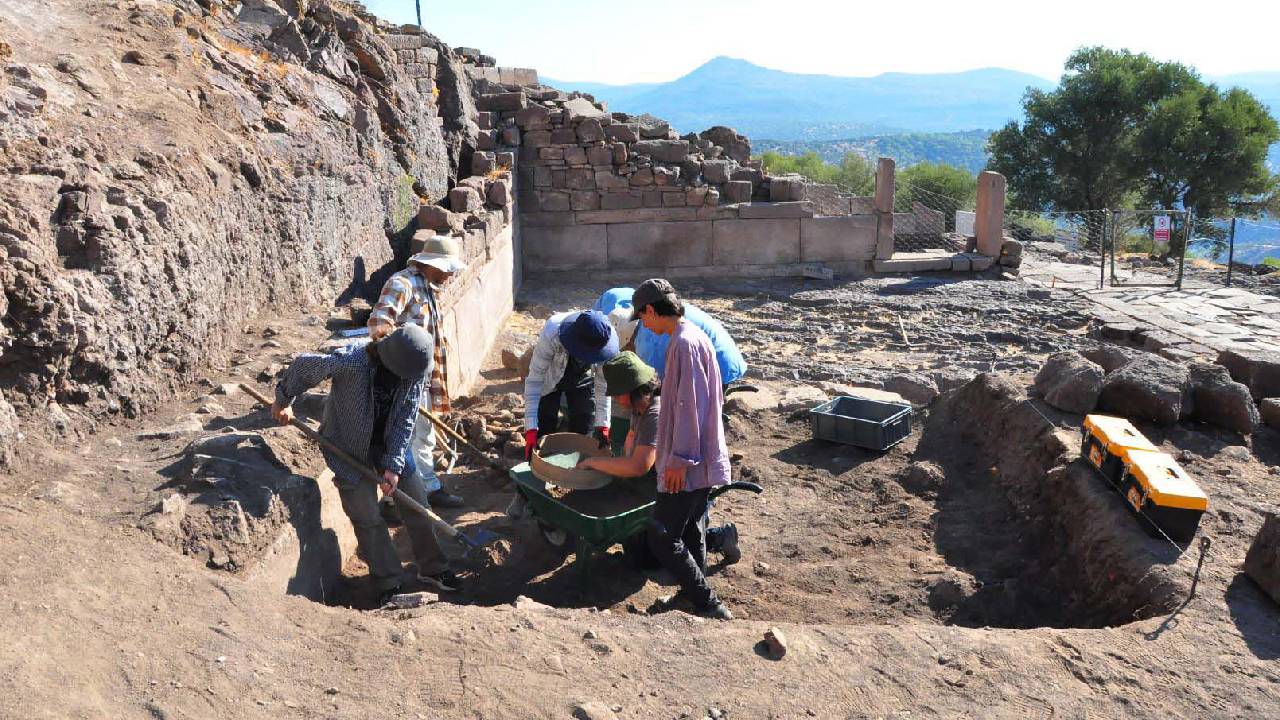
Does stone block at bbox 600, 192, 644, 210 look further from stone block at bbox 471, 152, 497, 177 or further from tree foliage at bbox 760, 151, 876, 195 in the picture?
tree foliage at bbox 760, 151, 876, 195

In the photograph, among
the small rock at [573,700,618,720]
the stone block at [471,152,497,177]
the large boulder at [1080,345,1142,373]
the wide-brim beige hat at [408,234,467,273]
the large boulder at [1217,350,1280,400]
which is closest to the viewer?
the small rock at [573,700,618,720]

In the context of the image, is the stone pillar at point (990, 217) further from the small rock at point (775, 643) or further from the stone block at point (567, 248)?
the small rock at point (775, 643)

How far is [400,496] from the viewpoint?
4758mm

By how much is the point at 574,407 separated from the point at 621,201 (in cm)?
949

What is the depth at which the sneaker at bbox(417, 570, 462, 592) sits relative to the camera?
4.98m

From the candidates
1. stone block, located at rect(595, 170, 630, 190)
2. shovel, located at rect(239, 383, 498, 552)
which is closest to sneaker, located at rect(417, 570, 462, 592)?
shovel, located at rect(239, 383, 498, 552)

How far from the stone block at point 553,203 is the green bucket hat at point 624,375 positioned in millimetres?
10725

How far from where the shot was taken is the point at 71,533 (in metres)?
3.75

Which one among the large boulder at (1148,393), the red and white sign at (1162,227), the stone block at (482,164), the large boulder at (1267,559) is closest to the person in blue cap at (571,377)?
the large boulder at (1267,559)

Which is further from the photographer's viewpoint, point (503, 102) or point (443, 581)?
point (503, 102)

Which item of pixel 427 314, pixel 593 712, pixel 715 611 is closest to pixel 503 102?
pixel 427 314

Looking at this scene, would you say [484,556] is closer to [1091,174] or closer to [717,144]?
[717,144]

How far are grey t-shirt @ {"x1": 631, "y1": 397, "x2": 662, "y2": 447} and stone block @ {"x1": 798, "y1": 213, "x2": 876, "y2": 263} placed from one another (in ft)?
36.2

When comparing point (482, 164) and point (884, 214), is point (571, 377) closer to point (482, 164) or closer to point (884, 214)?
point (482, 164)
